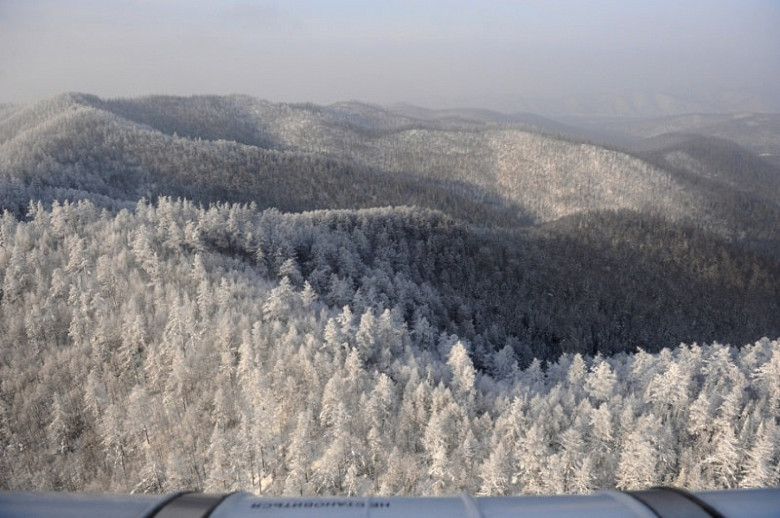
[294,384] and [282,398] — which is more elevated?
[294,384]

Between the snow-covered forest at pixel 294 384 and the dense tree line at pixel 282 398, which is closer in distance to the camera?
the dense tree line at pixel 282 398

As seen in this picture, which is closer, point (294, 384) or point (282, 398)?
point (294, 384)

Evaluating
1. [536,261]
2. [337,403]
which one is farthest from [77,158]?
[337,403]

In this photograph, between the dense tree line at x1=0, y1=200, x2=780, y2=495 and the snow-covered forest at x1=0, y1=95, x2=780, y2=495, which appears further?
the snow-covered forest at x1=0, y1=95, x2=780, y2=495

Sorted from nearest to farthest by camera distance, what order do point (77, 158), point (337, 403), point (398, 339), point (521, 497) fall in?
point (521, 497) < point (337, 403) < point (398, 339) < point (77, 158)

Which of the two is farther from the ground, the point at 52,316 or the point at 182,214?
the point at 182,214

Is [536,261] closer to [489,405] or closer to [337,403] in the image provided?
[489,405]

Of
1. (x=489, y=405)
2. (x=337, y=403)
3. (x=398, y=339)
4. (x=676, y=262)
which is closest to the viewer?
(x=337, y=403)

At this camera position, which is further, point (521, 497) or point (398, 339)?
point (398, 339)
